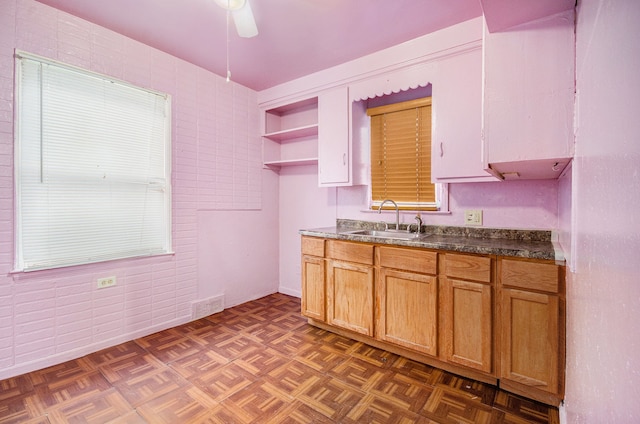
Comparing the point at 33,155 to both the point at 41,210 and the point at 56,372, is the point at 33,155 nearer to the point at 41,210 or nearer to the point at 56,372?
the point at 41,210

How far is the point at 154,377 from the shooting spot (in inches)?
78.2

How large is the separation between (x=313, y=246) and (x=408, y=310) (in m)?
1.00

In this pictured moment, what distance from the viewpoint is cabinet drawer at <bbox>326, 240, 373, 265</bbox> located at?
2350mm

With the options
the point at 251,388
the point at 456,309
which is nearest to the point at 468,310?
the point at 456,309

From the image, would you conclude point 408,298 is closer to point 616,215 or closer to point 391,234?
point 391,234

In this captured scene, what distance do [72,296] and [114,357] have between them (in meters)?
0.56

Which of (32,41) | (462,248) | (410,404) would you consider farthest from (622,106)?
(32,41)

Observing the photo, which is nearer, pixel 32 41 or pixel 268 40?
pixel 32 41

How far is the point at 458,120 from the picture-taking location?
2.20m

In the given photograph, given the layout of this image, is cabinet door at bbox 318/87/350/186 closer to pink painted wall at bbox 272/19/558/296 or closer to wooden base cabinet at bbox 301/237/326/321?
pink painted wall at bbox 272/19/558/296

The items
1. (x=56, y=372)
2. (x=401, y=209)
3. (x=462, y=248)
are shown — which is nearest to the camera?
(x=462, y=248)

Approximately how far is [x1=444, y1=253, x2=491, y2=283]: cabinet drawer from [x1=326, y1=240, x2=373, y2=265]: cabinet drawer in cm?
60

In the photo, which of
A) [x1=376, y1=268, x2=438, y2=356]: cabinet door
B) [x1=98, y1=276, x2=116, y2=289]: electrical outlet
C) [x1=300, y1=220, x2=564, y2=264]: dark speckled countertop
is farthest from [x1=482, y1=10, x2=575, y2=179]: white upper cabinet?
[x1=98, y1=276, x2=116, y2=289]: electrical outlet

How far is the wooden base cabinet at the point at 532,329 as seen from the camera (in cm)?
160
